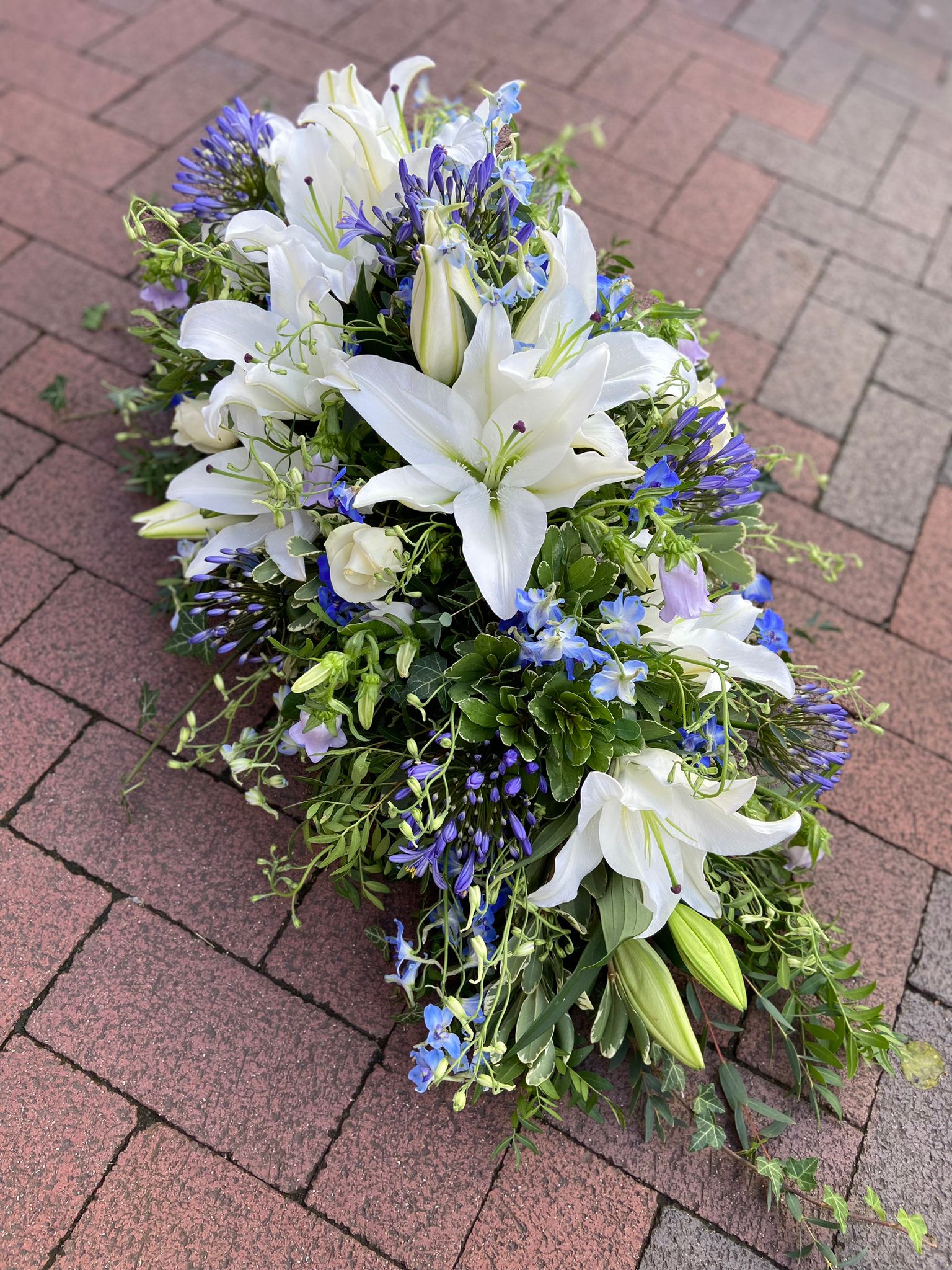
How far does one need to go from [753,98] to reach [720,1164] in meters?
3.12

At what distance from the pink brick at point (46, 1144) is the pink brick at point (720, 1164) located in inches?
26.9

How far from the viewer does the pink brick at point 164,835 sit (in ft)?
5.05

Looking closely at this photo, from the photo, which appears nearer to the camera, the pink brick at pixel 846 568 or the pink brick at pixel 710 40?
the pink brick at pixel 846 568

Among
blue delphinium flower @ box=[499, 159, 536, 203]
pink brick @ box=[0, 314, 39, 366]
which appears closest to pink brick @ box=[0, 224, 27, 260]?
pink brick @ box=[0, 314, 39, 366]

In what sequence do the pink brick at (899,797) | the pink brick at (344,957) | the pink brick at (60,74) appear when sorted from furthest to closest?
the pink brick at (60,74) < the pink brick at (899,797) < the pink brick at (344,957)

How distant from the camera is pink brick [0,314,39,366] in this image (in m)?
2.17

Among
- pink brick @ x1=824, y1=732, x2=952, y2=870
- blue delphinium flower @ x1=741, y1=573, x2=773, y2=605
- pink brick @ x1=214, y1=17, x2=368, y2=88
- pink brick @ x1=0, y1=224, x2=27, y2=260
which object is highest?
pink brick @ x1=214, y1=17, x2=368, y2=88

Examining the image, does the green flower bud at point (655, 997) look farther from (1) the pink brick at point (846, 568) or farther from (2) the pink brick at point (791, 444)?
(2) the pink brick at point (791, 444)

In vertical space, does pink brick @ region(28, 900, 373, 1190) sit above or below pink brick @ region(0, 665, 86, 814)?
below

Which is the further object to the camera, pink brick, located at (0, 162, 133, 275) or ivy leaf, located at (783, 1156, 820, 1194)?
pink brick, located at (0, 162, 133, 275)

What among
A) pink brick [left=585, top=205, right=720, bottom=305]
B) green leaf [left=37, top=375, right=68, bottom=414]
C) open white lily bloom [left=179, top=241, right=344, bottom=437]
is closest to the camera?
open white lily bloom [left=179, top=241, right=344, bottom=437]

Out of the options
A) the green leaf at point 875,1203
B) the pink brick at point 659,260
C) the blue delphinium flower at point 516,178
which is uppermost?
the blue delphinium flower at point 516,178

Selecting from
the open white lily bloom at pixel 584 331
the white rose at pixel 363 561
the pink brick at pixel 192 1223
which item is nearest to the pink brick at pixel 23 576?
the white rose at pixel 363 561

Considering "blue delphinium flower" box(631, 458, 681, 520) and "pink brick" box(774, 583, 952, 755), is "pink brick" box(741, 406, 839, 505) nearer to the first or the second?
"pink brick" box(774, 583, 952, 755)
